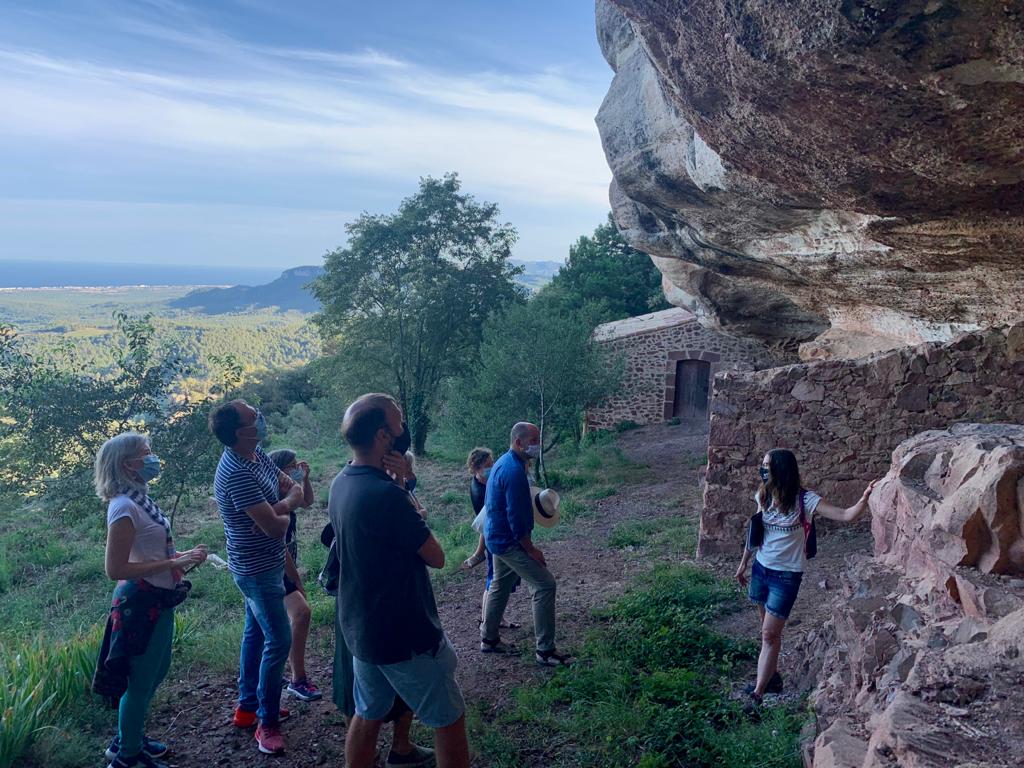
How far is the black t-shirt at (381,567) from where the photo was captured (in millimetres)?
2852

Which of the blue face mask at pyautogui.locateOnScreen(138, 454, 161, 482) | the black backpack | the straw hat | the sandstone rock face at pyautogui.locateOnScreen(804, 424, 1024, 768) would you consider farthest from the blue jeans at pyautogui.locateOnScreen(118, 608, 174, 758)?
the black backpack

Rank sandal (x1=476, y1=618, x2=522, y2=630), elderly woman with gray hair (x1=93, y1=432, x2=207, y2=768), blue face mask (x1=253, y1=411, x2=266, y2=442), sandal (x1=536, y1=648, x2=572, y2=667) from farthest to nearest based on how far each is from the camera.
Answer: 1. sandal (x1=476, y1=618, x2=522, y2=630)
2. sandal (x1=536, y1=648, x2=572, y2=667)
3. blue face mask (x1=253, y1=411, x2=266, y2=442)
4. elderly woman with gray hair (x1=93, y1=432, x2=207, y2=768)

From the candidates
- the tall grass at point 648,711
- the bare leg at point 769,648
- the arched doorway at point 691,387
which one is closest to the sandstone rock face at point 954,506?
the bare leg at point 769,648

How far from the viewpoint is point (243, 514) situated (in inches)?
146

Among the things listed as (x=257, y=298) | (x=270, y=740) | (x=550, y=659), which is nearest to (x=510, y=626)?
(x=550, y=659)

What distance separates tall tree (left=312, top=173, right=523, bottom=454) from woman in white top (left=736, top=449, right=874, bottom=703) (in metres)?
15.7

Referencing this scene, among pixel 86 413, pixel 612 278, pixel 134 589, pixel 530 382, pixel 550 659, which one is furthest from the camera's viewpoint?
pixel 612 278

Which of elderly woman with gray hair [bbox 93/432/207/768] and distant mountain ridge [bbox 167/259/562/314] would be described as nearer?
elderly woman with gray hair [bbox 93/432/207/768]

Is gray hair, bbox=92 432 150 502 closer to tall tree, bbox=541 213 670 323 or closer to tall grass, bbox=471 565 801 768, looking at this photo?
tall grass, bbox=471 565 801 768

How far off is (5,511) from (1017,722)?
43.7 ft

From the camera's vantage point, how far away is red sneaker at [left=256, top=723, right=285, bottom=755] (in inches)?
147

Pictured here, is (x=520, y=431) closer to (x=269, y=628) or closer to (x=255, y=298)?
(x=269, y=628)

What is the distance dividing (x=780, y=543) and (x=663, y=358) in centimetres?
1468

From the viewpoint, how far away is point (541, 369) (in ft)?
46.2
